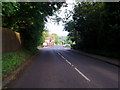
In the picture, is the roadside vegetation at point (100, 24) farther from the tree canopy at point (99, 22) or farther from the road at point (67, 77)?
the road at point (67, 77)

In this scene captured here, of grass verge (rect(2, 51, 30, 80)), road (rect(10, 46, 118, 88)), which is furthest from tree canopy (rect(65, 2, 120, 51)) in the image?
grass verge (rect(2, 51, 30, 80))

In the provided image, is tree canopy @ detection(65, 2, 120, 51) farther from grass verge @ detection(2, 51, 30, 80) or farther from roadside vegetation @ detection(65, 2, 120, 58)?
grass verge @ detection(2, 51, 30, 80)

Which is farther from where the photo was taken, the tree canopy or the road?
the tree canopy

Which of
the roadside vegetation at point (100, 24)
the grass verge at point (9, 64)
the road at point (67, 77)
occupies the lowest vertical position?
the road at point (67, 77)

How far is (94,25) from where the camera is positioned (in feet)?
94.0

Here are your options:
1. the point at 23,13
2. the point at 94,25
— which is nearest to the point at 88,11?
the point at 94,25

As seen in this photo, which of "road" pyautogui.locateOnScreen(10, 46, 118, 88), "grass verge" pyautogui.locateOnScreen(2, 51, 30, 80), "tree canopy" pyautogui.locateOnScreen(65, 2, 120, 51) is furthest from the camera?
"tree canopy" pyautogui.locateOnScreen(65, 2, 120, 51)

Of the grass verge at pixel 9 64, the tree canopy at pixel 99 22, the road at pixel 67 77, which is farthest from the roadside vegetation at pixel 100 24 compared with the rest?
the grass verge at pixel 9 64

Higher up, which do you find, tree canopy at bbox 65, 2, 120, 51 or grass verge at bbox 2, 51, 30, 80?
tree canopy at bbox 65, 2, 120, 51

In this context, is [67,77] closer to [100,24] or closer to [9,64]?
[9,64]

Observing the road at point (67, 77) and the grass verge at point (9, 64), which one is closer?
the road at point (67, 77)

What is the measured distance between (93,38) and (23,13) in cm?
1747

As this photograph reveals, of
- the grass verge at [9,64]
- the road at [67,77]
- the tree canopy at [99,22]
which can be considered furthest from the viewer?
the tree canopy at [99,22]

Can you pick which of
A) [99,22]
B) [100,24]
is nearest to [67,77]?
[100,24]
